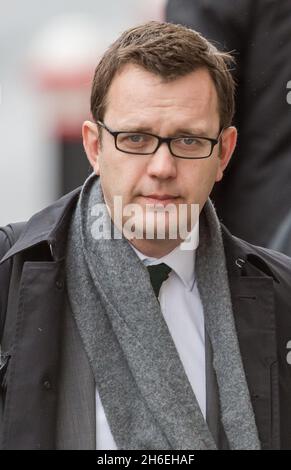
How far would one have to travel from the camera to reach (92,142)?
2859mm

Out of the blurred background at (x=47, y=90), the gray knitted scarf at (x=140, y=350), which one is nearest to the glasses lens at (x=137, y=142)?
the gray knitted scarf at (x=140, y=350)

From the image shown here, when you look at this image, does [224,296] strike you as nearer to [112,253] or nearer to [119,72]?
[112,253]

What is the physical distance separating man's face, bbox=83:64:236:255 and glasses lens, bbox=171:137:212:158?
0.5 inches

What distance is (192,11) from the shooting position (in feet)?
11.1

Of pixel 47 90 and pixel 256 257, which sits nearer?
pixel 256 257

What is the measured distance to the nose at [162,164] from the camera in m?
2.66

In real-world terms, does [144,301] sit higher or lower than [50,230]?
lower

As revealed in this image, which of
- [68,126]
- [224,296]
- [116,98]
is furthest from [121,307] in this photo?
[68,126]

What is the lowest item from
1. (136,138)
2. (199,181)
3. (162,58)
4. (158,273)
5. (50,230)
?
(158,273)

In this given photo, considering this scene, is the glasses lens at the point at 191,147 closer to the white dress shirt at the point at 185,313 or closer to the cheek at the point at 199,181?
the cheek at the point at 199,181

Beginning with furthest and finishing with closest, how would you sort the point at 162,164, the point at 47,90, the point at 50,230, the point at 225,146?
the point at 47,90 < the point at 225,146 < the point at 50,230 < the point at 162,164

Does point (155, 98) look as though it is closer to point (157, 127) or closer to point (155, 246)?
point (157, 127)

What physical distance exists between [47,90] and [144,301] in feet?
13.1

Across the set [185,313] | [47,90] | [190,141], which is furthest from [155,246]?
[47,90]
